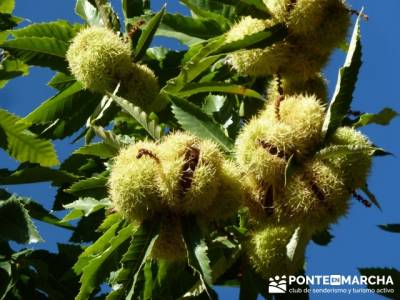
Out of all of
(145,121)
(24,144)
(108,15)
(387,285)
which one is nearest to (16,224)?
(24,144)

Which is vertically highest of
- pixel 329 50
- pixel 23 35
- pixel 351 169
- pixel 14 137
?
pixel 23 35

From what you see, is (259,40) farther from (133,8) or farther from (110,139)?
(133,8)

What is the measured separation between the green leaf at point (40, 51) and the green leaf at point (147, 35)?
293mm

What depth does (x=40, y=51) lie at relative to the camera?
296cm

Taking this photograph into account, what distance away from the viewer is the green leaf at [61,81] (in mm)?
3055

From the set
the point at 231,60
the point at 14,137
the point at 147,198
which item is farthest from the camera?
the point at 14,137

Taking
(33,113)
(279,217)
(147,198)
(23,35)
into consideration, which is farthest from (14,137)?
(279,217)

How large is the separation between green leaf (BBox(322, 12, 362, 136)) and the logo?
491 millimetres

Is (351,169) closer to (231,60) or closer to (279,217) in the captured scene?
(279,217)

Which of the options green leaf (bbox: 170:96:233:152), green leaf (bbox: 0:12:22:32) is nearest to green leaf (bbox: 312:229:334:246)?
green leaf (bbox: 170:96:233:152)

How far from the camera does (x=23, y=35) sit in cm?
303

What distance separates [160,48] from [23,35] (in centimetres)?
57

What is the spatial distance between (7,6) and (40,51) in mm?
415

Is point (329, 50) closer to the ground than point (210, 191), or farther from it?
farther from it
